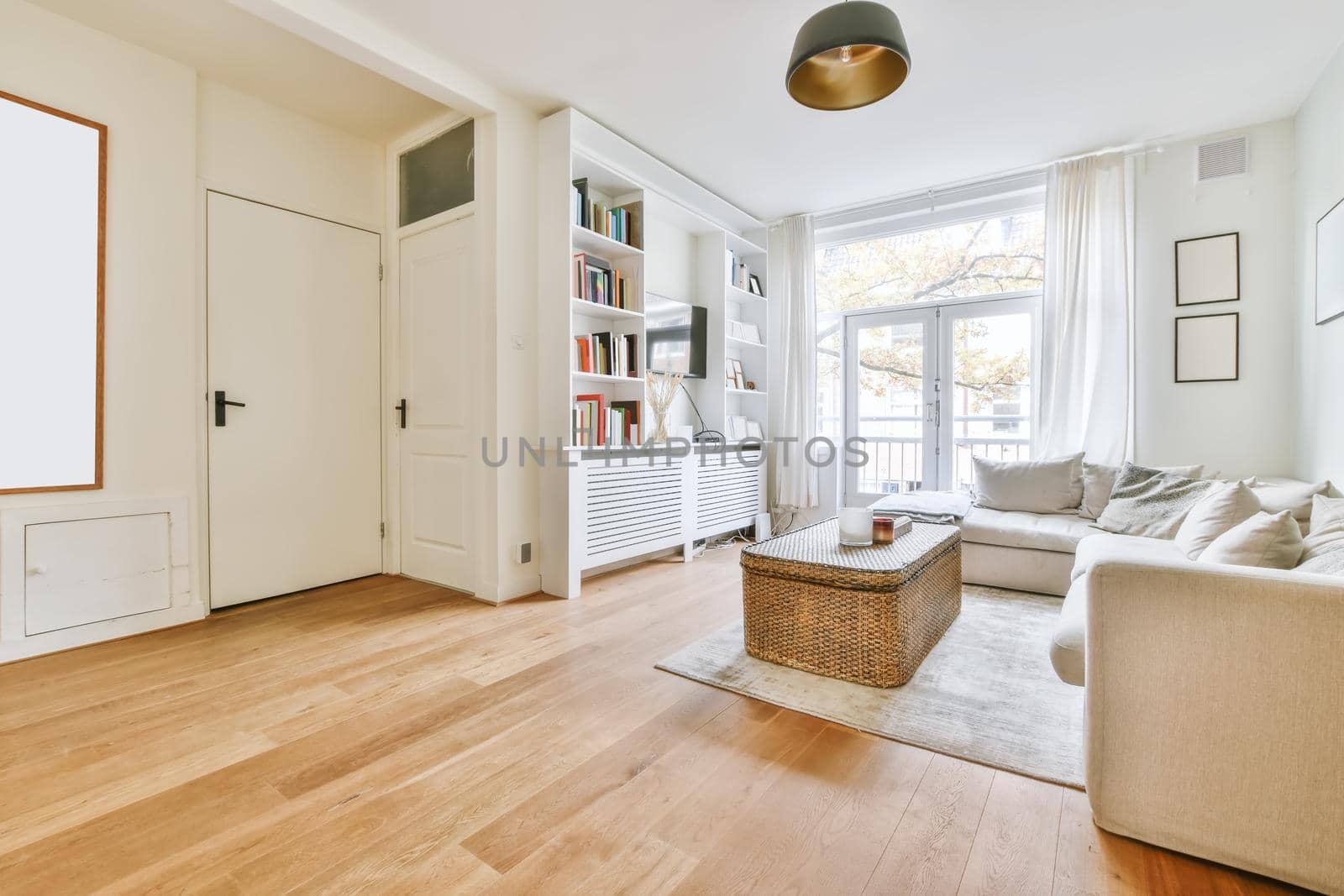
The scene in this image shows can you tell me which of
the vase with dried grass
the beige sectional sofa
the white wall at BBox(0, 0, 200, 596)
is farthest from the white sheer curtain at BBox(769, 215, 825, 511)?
the white wall at BBox(0, 0, 200, 596)

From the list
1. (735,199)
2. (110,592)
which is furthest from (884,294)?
(110,592)

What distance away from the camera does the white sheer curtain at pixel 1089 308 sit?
3.71m

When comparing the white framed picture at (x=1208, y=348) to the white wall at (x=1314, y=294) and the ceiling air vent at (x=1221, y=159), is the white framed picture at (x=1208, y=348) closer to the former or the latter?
the white wall at (x=1314, y=294)

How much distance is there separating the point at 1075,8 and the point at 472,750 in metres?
3.55

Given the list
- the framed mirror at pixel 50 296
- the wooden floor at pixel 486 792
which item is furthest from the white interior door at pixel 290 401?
the wooden floor at pixel 486 792

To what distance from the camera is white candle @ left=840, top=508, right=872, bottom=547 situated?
248cm

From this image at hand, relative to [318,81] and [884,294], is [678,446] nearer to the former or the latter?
[884,294]

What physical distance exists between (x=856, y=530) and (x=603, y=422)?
168 cm

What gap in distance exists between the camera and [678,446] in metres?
4.02

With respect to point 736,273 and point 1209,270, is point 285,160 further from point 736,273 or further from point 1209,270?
point 1209,270

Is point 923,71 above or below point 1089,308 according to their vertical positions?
above

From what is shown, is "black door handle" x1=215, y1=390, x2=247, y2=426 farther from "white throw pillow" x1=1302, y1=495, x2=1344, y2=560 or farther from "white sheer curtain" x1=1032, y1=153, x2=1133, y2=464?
"white sheer curtain" x1=1032, y1=153, x2=1133, y2=464

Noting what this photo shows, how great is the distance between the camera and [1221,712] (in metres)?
1.23

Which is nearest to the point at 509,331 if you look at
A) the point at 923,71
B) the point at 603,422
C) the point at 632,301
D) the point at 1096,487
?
the point at 603,422
